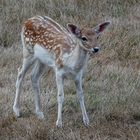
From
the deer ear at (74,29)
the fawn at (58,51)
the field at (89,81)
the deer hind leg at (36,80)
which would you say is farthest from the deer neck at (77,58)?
the deer hind leg at (36,80)

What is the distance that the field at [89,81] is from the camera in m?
7.73

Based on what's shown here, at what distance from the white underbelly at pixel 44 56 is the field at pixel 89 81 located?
632 mm

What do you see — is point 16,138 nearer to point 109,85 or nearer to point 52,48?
point 52,48

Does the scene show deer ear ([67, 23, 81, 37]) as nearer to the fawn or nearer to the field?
the fawn

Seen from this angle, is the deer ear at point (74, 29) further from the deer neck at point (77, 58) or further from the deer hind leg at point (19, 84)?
the deer hind leg at point (19, 84)

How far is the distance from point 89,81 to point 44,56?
1.50 metres

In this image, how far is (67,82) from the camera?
9.84 meters

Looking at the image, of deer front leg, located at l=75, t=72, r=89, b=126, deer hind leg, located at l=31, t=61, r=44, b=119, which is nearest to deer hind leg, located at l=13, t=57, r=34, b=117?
deer hind leg, located at l=31, t=61, r=44, b=119

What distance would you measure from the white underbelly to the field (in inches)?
24.9

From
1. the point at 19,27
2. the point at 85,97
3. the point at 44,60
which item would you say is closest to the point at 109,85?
the point at 85,97

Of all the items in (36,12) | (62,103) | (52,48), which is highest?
(52,48)

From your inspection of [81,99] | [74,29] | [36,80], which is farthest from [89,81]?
[74,29]

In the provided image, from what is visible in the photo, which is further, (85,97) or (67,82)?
(67,82)

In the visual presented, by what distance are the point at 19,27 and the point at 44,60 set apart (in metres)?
3.92
